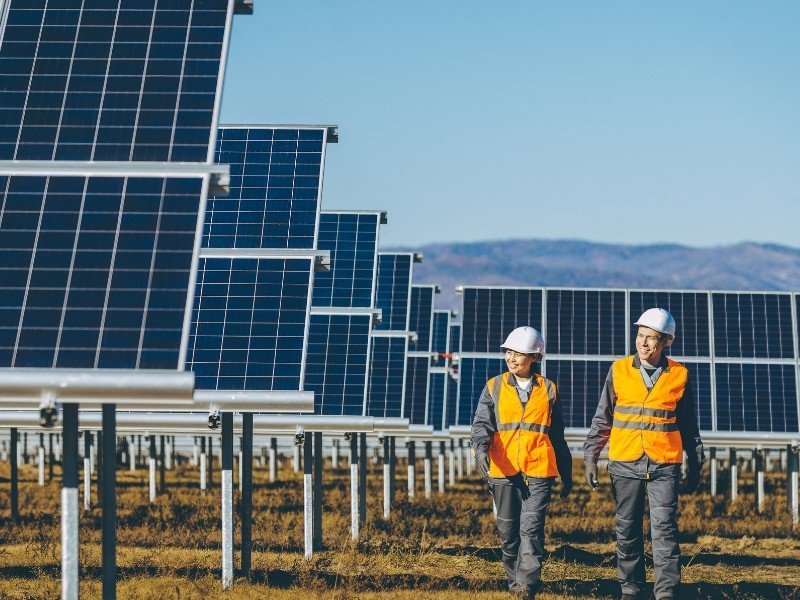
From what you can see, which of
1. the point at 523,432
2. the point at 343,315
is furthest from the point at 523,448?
the point at 343,315

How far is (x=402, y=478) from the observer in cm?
5878

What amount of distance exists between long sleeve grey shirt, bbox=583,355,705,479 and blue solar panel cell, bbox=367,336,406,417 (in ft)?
55.4

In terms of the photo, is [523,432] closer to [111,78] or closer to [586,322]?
[111,78]

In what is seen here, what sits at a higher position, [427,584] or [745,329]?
[745,329]

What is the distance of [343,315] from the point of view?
29.0 meters

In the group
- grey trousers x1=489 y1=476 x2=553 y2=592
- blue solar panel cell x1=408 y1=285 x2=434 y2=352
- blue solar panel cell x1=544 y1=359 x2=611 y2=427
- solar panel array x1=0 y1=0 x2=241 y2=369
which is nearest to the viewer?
solar panel array x1=0 y1=0 x2=241 y2=369

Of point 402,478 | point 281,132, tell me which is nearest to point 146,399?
point 281,132

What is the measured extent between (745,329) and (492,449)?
20976mm

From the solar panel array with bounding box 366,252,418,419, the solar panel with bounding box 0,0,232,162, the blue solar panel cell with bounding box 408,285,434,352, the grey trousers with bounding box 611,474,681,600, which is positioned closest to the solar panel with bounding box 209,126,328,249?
the solar panel array with bounding box 366,252,418,419

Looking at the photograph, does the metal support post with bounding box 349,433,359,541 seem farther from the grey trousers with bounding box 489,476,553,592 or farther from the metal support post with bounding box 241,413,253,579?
the grey trousers with bounding box 489,476,553,592

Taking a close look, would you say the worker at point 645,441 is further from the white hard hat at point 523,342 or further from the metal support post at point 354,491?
the metal support post at point 354,491

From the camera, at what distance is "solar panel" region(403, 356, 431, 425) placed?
144 feet

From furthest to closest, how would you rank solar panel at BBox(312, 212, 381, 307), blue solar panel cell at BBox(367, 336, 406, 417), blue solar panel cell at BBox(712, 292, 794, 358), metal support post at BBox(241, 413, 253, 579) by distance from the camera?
blue solar panel cell at BBox(712, 292, 794, 358), blue solar panel cell at BBox(367, 336, 406, 417), solar panel at BBox(312, 212, 381, 307), metal support post at BBox(241, 413, 253, 579)

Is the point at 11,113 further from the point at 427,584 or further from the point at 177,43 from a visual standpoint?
the point at 427,584
